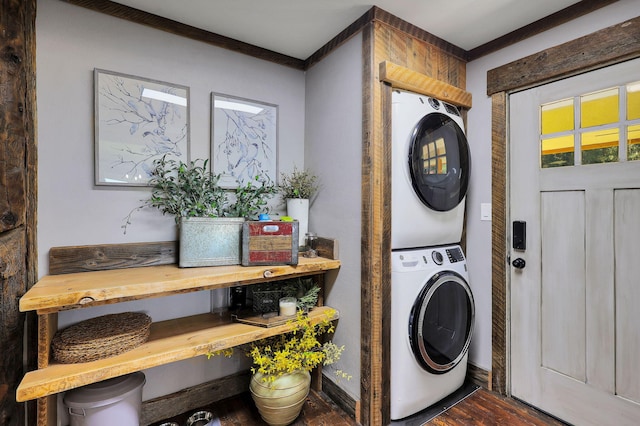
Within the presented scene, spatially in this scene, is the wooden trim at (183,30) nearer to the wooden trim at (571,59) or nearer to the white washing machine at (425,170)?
the white washing machine at (425,170)

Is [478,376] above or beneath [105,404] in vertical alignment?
beneath

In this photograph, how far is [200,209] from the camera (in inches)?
67.6

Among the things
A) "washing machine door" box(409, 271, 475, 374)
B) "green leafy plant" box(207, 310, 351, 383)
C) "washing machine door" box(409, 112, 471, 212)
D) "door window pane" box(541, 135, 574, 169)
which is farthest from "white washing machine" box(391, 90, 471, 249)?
"green leafy plant" box(207, 310, 351, 383)

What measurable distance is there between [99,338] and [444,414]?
1.89 m

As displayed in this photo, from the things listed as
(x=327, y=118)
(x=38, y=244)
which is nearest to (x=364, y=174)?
(x=327, y=118)

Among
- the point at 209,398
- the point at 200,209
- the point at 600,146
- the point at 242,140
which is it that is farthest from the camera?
the point at 242,140

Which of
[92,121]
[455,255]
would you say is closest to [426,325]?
[455,255]

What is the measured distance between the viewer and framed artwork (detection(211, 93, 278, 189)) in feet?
6.48

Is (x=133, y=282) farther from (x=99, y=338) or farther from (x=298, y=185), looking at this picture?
(x=298, y=185)

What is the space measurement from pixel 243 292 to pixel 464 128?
1852 millimetres

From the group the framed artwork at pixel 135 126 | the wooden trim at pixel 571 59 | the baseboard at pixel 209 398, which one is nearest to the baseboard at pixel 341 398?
the baseboard at pixel 209 398

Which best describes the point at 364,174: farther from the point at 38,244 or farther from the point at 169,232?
the point at 38,244

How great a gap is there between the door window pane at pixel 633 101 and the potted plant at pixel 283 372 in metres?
1.89

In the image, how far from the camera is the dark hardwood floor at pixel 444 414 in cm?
176
